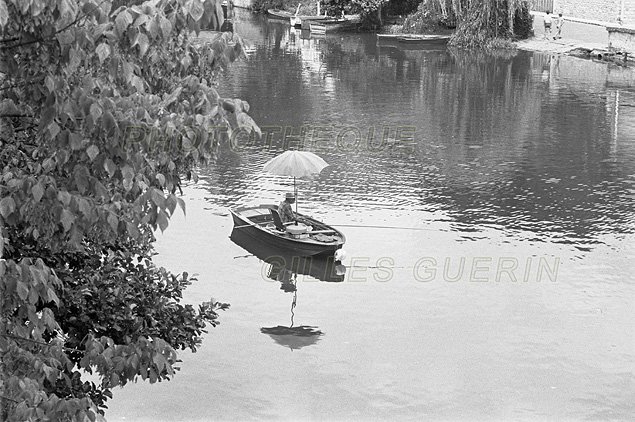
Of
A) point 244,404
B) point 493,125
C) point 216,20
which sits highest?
point 216,20

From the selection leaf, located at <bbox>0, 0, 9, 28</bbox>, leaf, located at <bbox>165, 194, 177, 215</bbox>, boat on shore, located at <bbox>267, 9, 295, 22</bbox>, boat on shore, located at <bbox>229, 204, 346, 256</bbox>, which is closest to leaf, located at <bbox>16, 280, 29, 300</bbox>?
leaf, located at <bbox>165, 194, 177, 215</bbox>

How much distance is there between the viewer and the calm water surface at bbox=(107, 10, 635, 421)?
618 inches

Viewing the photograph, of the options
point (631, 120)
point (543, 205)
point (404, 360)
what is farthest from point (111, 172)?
point (631, 120)

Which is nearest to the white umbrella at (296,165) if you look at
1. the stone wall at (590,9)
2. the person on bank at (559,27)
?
the person on bank at (559,27)

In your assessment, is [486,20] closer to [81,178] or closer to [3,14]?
[81,178]

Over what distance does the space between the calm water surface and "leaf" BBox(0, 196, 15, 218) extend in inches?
71.9

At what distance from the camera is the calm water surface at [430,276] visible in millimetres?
15703

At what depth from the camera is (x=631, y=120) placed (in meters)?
38.7

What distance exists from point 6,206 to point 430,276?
49.1 ft

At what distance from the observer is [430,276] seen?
21.2m

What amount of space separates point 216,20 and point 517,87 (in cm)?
4136

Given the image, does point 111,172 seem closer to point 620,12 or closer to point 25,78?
point 25,78

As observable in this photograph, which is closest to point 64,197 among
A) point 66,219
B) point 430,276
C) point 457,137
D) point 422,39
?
point 66,219

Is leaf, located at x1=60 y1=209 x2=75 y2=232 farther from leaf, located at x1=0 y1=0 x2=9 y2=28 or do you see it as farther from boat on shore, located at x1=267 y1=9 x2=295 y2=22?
boat on shore, located at x1=267 y1=9 x2=295 y2=22
